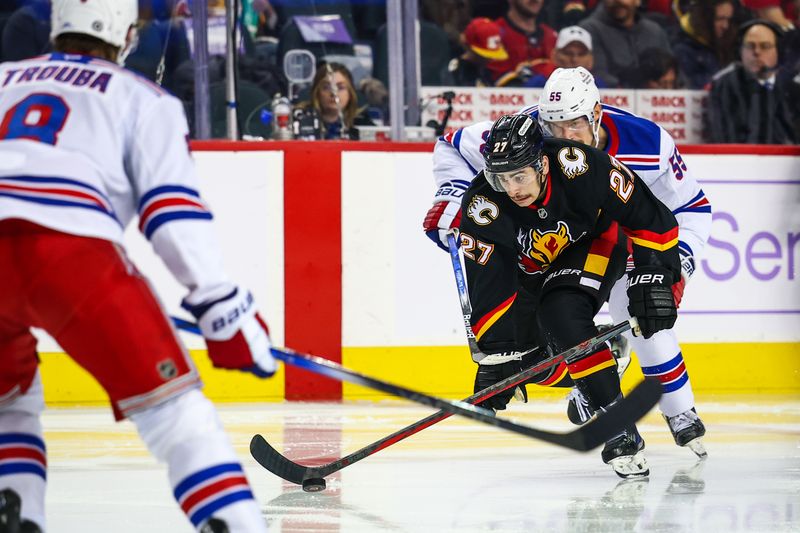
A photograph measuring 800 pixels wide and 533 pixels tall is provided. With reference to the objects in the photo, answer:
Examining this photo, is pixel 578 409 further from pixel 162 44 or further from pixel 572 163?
pixel 162 44

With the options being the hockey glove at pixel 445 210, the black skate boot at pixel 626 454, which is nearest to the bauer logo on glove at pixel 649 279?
the black skate boot at pixel 626 454

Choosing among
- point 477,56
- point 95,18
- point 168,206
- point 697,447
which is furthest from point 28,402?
point 477,56

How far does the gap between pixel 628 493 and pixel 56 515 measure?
4.53 ft

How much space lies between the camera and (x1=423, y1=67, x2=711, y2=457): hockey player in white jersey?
3.74 meters

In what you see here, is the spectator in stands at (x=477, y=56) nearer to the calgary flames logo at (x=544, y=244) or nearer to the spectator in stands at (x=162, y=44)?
the spectator in stands at (x=162, y=44)

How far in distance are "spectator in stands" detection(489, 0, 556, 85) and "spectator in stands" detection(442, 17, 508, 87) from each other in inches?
1.3

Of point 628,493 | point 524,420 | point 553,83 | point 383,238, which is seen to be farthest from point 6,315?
point 383,238

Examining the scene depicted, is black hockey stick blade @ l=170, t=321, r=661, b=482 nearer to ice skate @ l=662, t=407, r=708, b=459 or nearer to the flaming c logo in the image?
the flaming c logo

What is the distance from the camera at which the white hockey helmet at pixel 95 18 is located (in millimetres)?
2133

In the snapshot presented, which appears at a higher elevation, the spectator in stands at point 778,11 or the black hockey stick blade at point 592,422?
the spectator in stands at point 778,11

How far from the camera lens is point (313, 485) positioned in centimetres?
327

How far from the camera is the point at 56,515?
9.78 ft

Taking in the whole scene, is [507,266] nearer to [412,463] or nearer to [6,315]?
[412,463]

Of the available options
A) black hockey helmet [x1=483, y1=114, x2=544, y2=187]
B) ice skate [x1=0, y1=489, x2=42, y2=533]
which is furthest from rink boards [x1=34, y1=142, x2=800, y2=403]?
ice skate [x1=0, y1=489, x2=42, y2=533]
